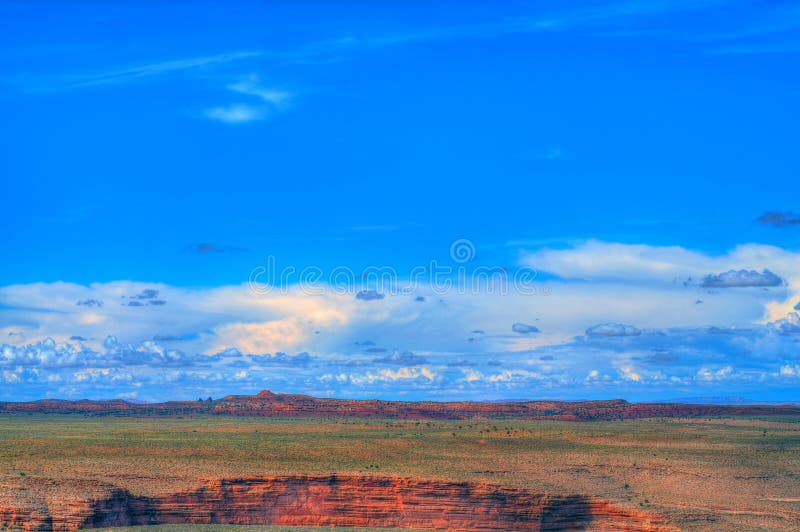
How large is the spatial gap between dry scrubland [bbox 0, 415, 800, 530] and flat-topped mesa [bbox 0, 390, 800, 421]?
5738 centimetres

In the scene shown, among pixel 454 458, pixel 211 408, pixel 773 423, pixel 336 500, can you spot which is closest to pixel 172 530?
pixel 336 500

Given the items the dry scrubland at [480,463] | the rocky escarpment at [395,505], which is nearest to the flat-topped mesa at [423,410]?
the dry scrubland at [480,463]

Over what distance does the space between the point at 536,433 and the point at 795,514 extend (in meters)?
41.0

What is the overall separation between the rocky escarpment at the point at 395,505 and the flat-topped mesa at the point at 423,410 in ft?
277

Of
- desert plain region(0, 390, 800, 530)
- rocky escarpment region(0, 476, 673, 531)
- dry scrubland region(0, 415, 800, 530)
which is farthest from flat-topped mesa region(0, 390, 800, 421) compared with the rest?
rocky escarpment region(0, 476, 673, 531)

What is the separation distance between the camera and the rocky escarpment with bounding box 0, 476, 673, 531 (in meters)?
59.7

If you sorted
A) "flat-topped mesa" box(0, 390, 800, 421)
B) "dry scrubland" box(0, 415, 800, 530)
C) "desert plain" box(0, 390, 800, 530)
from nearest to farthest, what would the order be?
1. "desert plain" box(0, 390, 800, 530)
2. "dry scrubland" box(0, 415, 800, 530)
3. "flat-topped mesa" box(0, 390, 800, 421)

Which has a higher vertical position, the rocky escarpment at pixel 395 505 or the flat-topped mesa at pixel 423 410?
the flat-topped mesa at pixel 423 410

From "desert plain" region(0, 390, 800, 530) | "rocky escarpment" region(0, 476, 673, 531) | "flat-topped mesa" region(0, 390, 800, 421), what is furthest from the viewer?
"flat-topped mesa" region(0, 390, 800, 421)

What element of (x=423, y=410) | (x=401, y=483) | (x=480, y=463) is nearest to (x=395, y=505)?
(x=401, y=483)

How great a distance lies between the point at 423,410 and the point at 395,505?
323 ft

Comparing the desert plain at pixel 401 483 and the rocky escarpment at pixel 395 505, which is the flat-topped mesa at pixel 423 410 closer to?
the desert plain at pixel 401 483

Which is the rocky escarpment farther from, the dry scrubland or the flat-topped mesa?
the flat-topped mesa

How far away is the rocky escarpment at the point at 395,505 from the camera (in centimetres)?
5972
